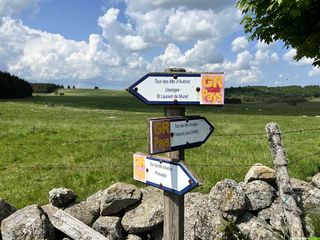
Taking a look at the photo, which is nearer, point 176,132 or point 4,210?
point 176,132

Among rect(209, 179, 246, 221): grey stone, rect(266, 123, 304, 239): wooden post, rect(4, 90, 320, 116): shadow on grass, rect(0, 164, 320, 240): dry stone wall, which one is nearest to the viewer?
rect(266, 123, 304, 239): wooden post

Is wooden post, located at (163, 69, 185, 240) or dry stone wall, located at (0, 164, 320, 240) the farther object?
dry stone wall, located at (0, 164, 320, 240)

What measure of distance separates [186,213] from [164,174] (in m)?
2.89

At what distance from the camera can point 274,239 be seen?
7.47 m

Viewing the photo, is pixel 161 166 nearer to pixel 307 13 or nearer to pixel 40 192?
pixel 40 192

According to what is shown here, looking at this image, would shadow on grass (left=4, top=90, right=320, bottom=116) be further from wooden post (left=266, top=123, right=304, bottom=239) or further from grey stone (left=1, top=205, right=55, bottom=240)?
grey stone (left=1, top=205, right=55, bottom=240)

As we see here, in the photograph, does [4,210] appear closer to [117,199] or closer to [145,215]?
[117,199]

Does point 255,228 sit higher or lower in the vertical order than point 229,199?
lower

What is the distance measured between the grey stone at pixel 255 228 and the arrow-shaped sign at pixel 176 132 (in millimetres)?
2938

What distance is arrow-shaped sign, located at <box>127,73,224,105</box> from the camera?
17.9ft

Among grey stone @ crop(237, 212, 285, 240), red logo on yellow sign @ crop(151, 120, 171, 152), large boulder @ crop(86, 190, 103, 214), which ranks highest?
red logo on yellow sign @ crop(151, 120, 171, 152)

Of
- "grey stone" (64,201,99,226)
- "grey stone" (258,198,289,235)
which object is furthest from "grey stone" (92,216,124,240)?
"grey stone" (258,198,289,235)

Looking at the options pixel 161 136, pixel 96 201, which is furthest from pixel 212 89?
pixel 96 201

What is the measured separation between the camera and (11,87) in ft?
368
